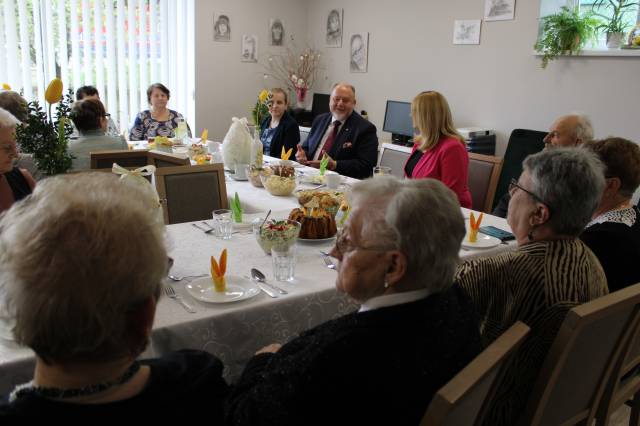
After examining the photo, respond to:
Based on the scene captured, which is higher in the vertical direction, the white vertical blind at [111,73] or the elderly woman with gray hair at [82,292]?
the white vertical blind at [111,73]

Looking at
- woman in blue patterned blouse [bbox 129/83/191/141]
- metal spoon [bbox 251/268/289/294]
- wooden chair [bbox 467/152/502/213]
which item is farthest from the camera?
woman in blue patterned blouse [bbox 129/83/191/141]

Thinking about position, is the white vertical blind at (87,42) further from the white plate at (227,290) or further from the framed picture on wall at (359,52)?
the white plate at (227,290)

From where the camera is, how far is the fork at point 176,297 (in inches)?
58.4

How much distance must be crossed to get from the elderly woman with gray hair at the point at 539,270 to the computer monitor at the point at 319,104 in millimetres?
5014

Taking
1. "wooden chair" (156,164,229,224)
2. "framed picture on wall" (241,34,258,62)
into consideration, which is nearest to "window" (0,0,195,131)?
"framed picture on wall" (241,34,258,62)

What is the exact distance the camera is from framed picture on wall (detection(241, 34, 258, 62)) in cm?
656

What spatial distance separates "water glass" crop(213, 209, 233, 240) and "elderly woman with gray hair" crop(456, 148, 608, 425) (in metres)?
0.93

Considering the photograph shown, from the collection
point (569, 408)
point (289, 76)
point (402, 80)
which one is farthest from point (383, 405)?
point (289, 76)

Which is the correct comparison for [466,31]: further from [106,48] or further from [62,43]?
[62,43]

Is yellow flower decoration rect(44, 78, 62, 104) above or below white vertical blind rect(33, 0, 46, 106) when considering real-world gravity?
below

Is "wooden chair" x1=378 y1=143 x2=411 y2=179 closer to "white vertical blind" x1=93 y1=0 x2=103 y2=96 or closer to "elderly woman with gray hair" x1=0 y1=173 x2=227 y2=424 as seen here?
"elderly woman with gray hair" x1=0 y1=173 x2=227 y2=424

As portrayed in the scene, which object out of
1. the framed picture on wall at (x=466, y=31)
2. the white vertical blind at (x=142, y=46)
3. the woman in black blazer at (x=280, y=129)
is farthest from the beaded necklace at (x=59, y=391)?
the white vertical blind at (x=142, y=46)

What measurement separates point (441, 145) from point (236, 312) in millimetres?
2005

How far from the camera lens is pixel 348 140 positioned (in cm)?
413
